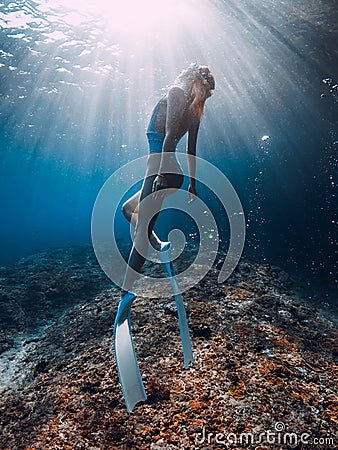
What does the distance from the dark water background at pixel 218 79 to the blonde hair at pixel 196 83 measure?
7.39 metres

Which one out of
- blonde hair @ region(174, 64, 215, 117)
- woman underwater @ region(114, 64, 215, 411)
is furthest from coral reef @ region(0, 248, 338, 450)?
blonde hair @ region(174, 64, 215, 117)

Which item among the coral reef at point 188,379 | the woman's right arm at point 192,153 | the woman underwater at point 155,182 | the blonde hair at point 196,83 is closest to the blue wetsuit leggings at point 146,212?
the woman underwater at point 155,182

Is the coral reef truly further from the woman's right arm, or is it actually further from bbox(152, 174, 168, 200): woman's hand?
bbox(152, 174, 168, 200): woman's hand

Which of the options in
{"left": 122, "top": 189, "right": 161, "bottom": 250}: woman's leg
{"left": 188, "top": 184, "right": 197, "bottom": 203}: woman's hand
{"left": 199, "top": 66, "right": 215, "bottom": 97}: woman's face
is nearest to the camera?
{"left": 199, "top": 66, "right": 215, "bottom": 97}: woman's face

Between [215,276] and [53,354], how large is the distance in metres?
4.46

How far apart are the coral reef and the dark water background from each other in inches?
170

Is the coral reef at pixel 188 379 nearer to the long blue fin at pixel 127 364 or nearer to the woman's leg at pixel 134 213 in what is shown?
the long blue fin at pixel 127 364

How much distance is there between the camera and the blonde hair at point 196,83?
3221 mm

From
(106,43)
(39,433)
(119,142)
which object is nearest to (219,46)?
(106,43)

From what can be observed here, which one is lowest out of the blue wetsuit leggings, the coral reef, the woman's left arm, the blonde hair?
the coral reef

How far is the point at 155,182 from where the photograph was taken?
2.96 meters

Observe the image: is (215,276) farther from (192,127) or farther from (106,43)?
(106,43)

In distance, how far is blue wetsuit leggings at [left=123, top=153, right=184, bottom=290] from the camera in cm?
322

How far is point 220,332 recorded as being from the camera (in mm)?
4809
